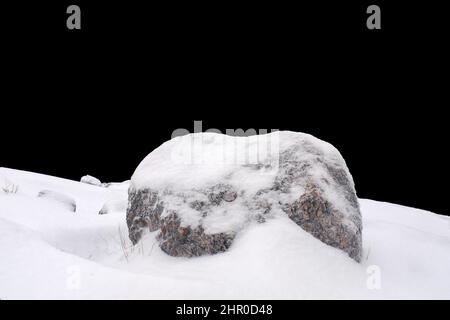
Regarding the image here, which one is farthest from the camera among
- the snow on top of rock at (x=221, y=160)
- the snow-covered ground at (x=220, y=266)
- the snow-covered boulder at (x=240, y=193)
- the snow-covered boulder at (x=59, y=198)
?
the snow-covered boulder at (x=59, y=198)

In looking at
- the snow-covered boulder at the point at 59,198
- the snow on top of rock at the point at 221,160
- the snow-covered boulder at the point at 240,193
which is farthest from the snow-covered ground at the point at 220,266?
the snow-covered boulder at the point at 59,198

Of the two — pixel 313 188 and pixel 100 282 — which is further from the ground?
pixel 313 188

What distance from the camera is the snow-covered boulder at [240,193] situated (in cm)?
305

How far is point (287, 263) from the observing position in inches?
105

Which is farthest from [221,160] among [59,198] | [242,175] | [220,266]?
[59,198]

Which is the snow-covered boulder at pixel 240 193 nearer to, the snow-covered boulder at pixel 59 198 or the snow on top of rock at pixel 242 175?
the snow on top of rock at pixel 242 175

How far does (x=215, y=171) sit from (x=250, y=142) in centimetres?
47

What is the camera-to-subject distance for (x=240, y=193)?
322 centimetres

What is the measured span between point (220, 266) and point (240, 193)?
0.66m

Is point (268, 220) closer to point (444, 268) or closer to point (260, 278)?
point (260, 278)

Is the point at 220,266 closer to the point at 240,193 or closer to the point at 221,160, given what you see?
the point at 240,193

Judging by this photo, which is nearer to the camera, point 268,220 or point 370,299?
point 370,299

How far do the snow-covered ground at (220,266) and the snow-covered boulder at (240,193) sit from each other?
0.11 meters

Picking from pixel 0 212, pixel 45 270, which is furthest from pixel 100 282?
pixel 0 212
